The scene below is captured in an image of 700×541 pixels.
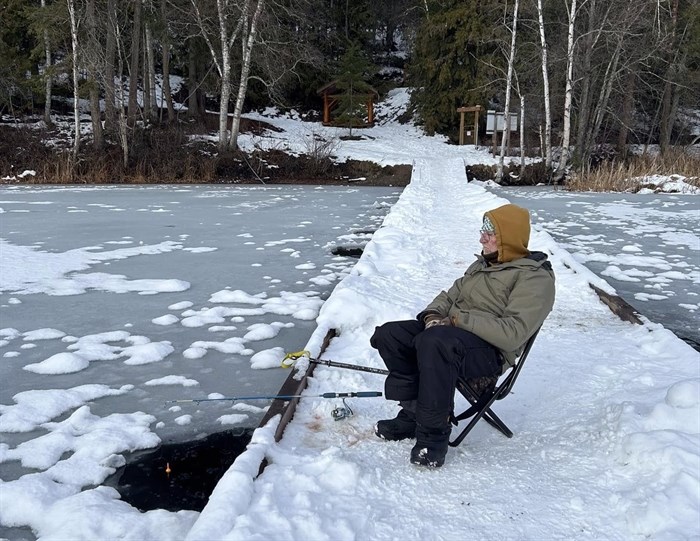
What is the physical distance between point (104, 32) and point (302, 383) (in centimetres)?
2179

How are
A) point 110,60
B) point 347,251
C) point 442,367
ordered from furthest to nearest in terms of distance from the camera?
point 110,60
point 347,251
point 442,367

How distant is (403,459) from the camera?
274 cm

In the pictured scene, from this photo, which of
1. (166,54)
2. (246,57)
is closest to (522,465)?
(246,57)

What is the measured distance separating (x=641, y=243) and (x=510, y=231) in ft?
20.5

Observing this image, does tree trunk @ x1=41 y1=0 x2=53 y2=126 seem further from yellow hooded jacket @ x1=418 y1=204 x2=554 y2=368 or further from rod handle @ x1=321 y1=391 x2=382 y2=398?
yellow hooded jacket @ x1=418 y1=204 x2=554 y2=368

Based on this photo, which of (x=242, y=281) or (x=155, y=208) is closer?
(x=242, y=281)

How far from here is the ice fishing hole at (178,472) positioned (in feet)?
8.38

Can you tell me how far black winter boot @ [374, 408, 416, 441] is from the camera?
2.87m

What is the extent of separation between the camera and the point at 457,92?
32062mm

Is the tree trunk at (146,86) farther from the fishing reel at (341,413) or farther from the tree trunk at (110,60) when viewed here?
the fishing reel at (341,413)

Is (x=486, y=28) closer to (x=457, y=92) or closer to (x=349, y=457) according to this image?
(x=457, y=92)

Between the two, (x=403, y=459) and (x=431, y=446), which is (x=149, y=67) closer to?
(x=403, y=459)

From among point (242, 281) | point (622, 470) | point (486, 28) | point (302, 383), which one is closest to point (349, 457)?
point (302, 383)

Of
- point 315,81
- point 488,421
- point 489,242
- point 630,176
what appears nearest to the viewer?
point 489,242
